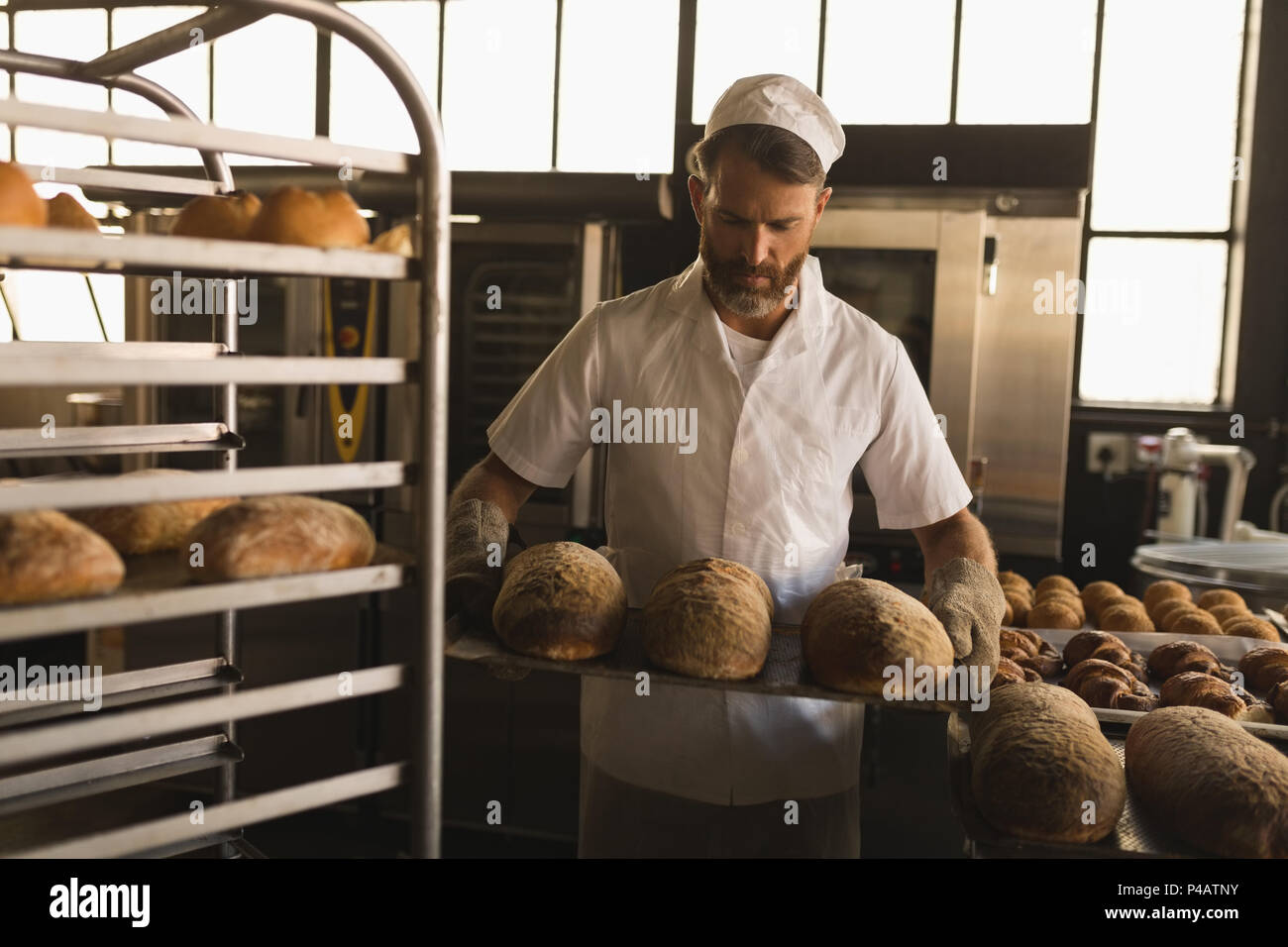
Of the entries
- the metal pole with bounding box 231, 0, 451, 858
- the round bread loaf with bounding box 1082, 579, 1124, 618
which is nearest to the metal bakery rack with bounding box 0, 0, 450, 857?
the metal pole with bounding box 231, 0, 451, 858

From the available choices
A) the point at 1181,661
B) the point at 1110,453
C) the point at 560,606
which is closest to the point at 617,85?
the point at 1110,453

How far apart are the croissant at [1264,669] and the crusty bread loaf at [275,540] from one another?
159 centimetres

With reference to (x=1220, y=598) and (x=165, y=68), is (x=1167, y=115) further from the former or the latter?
(x=165, y=68)

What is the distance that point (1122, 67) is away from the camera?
463 centimetres

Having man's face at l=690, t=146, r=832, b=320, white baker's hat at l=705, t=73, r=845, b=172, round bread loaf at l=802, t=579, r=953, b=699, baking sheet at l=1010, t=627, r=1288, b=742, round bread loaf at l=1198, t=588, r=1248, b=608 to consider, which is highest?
white baker's hat at l=705, t=73, r=845, b=172

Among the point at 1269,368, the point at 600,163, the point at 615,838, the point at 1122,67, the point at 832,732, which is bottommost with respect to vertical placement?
the point at 615,838

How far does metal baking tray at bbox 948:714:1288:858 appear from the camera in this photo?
107 cm

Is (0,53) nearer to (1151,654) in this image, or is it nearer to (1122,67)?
(1151,654)

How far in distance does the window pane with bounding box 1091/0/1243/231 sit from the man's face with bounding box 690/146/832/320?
3542mm

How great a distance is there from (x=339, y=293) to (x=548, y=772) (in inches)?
78.6

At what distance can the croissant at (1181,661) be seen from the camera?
6.03 feet

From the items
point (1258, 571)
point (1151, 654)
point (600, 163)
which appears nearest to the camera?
point (1151, 654)

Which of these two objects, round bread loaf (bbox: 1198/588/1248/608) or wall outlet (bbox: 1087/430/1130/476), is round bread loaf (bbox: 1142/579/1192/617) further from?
wall outlet (bbox: 1087/430/1130/476)
